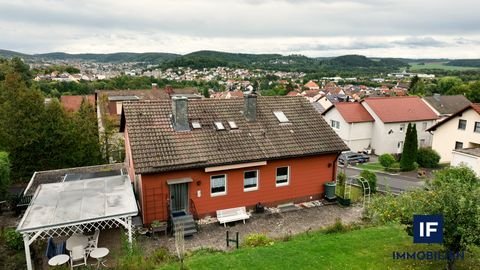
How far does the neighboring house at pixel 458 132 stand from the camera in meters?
35.6

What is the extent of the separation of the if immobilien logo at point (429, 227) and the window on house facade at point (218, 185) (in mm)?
10201

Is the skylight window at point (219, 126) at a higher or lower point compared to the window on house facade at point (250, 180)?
higher

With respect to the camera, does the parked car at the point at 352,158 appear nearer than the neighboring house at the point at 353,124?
Yes

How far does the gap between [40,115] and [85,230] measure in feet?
41.2

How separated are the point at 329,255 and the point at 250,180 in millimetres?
7241

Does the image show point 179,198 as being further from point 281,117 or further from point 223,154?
point 281,117

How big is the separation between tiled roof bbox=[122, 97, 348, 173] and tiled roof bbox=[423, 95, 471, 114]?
4196cm

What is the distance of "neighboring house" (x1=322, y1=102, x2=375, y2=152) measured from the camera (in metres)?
45.1

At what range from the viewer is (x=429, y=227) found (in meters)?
9.74

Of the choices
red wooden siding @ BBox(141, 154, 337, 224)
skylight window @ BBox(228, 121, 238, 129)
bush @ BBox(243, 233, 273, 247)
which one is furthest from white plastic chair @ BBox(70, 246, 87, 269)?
skylight window @ BBox(228, 121, 238, 129)

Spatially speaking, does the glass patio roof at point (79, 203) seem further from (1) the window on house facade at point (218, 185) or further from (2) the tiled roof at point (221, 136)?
(1) the window on house facade at point (218, 185)

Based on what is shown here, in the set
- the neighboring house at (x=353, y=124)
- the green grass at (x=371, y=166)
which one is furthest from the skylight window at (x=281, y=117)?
the neighboring house at (x=353, y=124)

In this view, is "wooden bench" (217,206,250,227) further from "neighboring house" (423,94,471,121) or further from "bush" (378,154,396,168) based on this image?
"neighboring house" (423,94,471,121)

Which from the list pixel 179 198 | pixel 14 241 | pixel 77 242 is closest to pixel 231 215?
pixel 179 198
